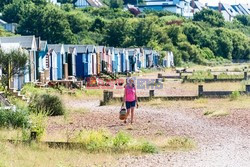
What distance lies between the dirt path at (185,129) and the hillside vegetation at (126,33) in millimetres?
54092

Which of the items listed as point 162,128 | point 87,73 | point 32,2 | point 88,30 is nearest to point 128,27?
point 88,30

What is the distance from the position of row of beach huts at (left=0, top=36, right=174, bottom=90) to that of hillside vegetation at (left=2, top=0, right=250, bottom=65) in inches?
668

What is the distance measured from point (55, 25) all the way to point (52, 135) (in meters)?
64.7

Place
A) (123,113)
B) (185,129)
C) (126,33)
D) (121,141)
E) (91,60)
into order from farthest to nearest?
(126,33)
(91,60)
(123,113)
(185,129)
(121,141)

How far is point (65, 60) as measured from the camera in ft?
138

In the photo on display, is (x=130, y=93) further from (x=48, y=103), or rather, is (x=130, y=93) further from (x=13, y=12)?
(x=13, y=12)

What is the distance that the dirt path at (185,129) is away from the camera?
13.3 m

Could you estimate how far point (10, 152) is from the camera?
12773 millimetres

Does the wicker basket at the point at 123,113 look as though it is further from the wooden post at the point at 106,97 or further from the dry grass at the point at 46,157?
the wooden post at the point at 106,97

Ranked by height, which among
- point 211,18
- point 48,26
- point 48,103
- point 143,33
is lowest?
point 48,103

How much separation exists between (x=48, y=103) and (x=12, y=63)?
4.73 m

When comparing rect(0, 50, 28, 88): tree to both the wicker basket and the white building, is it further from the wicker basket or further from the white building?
the white building

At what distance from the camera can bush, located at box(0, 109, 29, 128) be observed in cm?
1698

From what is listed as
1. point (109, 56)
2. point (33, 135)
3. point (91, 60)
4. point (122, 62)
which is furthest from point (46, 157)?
point (122, 62)
